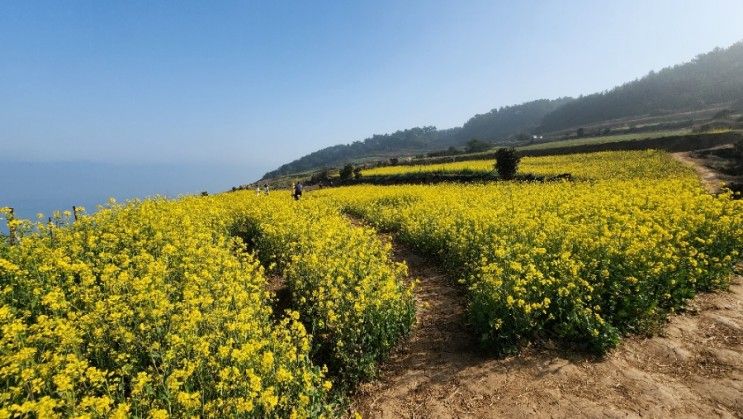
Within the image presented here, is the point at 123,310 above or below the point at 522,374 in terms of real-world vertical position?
above

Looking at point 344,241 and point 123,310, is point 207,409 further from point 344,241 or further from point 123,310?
point 344,241

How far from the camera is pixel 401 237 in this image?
16.0 metres

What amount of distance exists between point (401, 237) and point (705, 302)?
9.38 m

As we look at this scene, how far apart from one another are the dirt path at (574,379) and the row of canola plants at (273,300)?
42 cm

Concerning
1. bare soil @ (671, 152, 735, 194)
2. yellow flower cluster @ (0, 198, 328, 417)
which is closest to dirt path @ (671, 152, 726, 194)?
bare soil @ (671, 152, 735, 194)

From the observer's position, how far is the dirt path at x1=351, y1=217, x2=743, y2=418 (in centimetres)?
595

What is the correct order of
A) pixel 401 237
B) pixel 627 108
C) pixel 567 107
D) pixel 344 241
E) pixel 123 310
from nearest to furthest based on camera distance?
pixel 123 310 < pixel 344 241 < pixel 401 237 < pixel 627 108 < pixel 567 107

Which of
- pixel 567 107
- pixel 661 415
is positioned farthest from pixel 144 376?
pixel 567 107

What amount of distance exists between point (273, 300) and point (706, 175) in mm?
31892

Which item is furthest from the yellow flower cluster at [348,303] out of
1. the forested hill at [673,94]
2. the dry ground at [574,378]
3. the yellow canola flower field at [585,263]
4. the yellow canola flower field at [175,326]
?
the forested hill at [673,94]

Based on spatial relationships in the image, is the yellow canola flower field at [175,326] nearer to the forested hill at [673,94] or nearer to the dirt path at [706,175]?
the dirt path at [706,175]

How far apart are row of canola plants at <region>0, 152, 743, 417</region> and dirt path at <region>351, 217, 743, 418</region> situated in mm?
415

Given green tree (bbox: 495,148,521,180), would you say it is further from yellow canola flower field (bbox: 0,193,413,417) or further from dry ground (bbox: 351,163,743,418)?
dry ground (bbox: 351,163,743,418)

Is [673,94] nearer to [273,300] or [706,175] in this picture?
[706,175]
